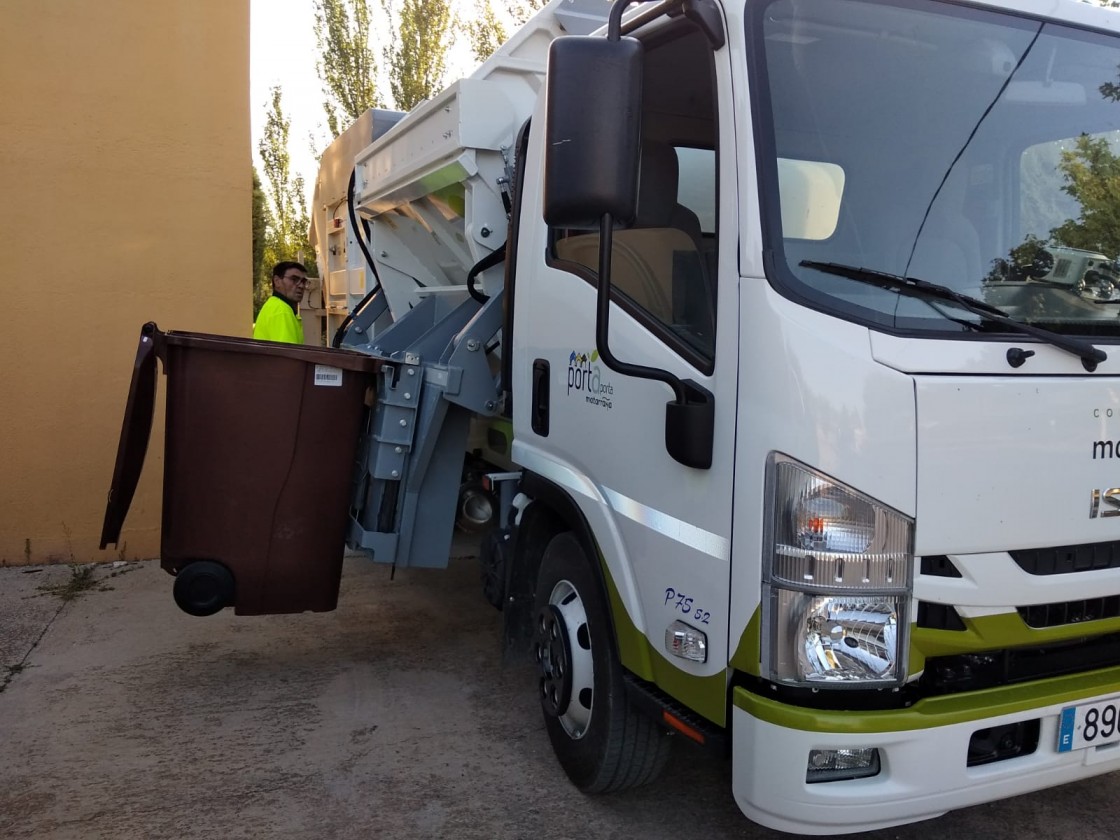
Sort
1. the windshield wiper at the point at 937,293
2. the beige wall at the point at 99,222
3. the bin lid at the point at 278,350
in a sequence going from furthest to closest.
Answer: the beige wall at the point at 99,222, the bin lid at the point at 278,350, the windshield wiper at the point at 937,293

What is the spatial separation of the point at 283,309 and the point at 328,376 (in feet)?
8.22

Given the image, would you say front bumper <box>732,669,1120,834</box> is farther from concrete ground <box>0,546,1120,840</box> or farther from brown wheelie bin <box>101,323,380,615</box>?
brown wheelie bin <box>101,323,380,615</box>

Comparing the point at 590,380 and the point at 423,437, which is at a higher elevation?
the point at 590,380

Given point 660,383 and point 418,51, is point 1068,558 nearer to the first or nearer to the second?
point 660,383

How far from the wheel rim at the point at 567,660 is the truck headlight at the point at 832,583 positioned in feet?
3.34

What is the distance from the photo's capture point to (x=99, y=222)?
19.3ft

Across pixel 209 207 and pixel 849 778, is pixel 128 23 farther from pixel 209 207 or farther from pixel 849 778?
pixel 849 778

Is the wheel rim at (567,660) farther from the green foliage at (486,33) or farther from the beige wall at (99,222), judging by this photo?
the green foliage at (486,33)

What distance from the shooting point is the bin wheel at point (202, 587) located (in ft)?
12.1

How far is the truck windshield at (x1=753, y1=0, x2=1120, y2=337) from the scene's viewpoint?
7.59 ft

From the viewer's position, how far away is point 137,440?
399cm

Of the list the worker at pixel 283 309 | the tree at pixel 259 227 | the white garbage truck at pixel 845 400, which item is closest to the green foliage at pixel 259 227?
the tree at pixel 259 227

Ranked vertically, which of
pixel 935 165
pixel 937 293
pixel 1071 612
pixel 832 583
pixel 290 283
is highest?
pixel 935 165

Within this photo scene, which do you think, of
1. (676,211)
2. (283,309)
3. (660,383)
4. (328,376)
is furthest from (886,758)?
(283,309)
